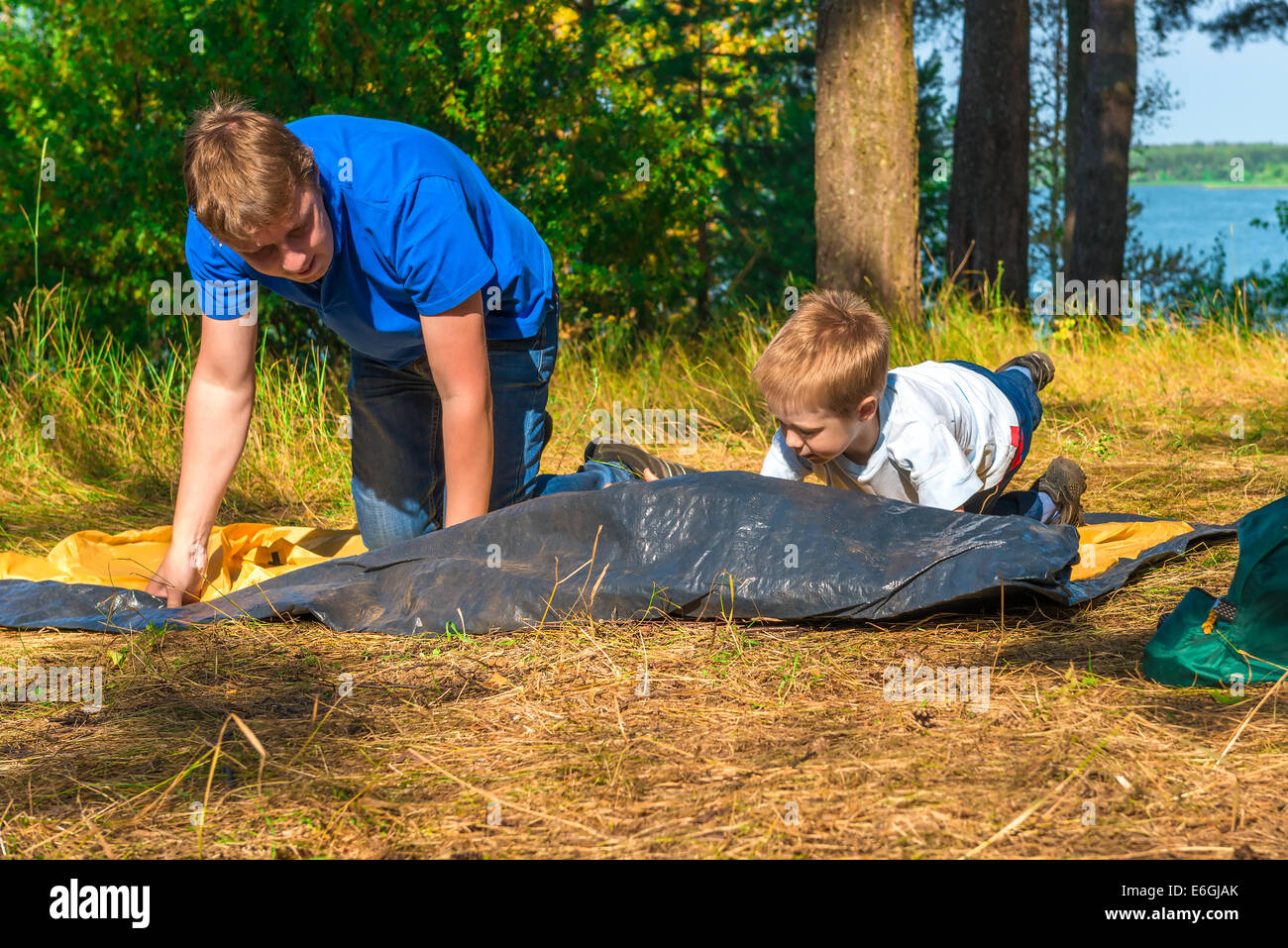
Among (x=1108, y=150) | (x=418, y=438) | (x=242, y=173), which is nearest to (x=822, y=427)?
(x=418, y=438)

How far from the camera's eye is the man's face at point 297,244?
8.24 feet

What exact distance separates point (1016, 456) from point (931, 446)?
550mm

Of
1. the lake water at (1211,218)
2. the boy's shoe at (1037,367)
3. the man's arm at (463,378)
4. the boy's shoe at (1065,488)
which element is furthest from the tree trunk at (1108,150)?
the lake water at (1211,218)

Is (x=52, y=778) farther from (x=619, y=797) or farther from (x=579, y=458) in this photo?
(x=579, y=458)

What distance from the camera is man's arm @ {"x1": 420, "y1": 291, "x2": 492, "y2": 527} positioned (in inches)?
109

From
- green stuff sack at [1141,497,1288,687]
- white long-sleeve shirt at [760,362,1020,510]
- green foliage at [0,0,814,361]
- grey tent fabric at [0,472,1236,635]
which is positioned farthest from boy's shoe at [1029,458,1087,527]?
green foliage at [0,0,814,361]

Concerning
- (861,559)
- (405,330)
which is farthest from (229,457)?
(861,559)

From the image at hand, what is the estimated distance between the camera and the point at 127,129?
738 centimetres

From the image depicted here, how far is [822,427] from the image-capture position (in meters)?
2.95

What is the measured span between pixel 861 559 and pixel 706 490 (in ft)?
1.48

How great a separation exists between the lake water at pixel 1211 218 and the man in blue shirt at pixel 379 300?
136 ft

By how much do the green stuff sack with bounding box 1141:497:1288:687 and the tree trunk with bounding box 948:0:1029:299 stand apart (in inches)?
246

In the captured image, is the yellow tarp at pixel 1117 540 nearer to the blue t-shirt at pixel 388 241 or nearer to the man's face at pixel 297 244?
the blue t-shirt at pixel 388 241
